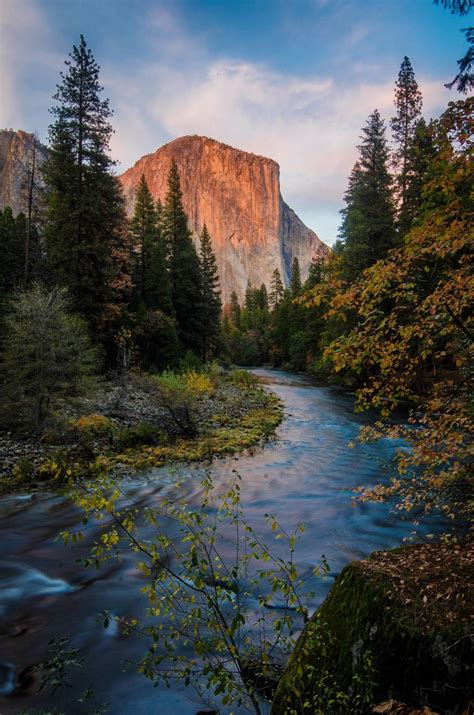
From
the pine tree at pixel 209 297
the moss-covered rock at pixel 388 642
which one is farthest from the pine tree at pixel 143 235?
the moss-covered rock at pixel 388 642

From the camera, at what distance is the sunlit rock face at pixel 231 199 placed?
160375 mm

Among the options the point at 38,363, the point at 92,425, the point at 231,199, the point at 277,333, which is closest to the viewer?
the point at 38,363

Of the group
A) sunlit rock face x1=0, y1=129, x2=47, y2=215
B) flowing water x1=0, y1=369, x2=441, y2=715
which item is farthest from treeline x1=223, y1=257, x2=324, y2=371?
sunlit rock face x1=0, y1=129, x2=47, y2=215

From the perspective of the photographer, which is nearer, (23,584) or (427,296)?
(427,296)

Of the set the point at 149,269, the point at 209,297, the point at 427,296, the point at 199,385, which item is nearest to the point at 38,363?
the point at 427,296

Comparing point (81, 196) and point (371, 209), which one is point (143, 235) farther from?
point (371, 209)

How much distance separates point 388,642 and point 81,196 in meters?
21.5

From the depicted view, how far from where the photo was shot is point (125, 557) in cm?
545

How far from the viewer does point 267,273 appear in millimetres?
160750

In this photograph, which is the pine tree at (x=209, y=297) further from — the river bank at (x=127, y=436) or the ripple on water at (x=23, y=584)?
the ripple on water at (x=23, y=584)

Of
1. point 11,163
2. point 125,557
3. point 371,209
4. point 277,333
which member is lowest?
point 125,557

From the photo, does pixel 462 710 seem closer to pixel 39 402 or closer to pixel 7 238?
pixel 39 402

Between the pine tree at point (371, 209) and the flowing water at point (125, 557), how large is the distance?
41.0ft

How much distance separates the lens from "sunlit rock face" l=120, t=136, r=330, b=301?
526ft
